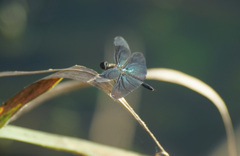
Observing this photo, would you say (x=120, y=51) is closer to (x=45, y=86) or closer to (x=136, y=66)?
(x=136, y=66)

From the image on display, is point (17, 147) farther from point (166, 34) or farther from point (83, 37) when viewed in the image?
point (166, 34)

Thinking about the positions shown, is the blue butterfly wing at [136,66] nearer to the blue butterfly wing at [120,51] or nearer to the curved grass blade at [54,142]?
the blue butterfly wing at [120,51]

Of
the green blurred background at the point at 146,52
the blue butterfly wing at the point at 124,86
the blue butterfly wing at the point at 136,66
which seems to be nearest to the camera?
the blue butterfly wing at the point at 124,86

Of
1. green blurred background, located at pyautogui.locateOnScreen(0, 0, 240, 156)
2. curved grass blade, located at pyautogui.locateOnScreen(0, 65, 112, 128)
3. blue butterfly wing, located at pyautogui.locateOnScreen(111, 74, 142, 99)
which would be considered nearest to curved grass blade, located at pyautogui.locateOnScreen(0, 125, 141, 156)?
curved grass blade, located at pyautogui.locateOnScreen(0, 65, 112, 128)

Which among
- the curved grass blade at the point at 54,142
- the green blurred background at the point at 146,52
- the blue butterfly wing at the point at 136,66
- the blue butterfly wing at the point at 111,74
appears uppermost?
the green blurred background at the point at 146,52

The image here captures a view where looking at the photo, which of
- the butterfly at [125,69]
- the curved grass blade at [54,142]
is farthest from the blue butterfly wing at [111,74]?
the curved grass blade at [54,142]

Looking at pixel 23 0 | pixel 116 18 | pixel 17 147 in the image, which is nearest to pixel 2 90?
pixel 23 0

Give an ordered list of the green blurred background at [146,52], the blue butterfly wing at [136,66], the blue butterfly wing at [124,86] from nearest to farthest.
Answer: the blue butterfly wing at [124,86], the blue butterfly wing at [136,66], the green blurred background at [146,52]

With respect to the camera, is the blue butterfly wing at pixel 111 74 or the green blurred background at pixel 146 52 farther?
the green blurred background at pixel 146 52

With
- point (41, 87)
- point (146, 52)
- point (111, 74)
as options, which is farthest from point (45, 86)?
point (146, 52)
